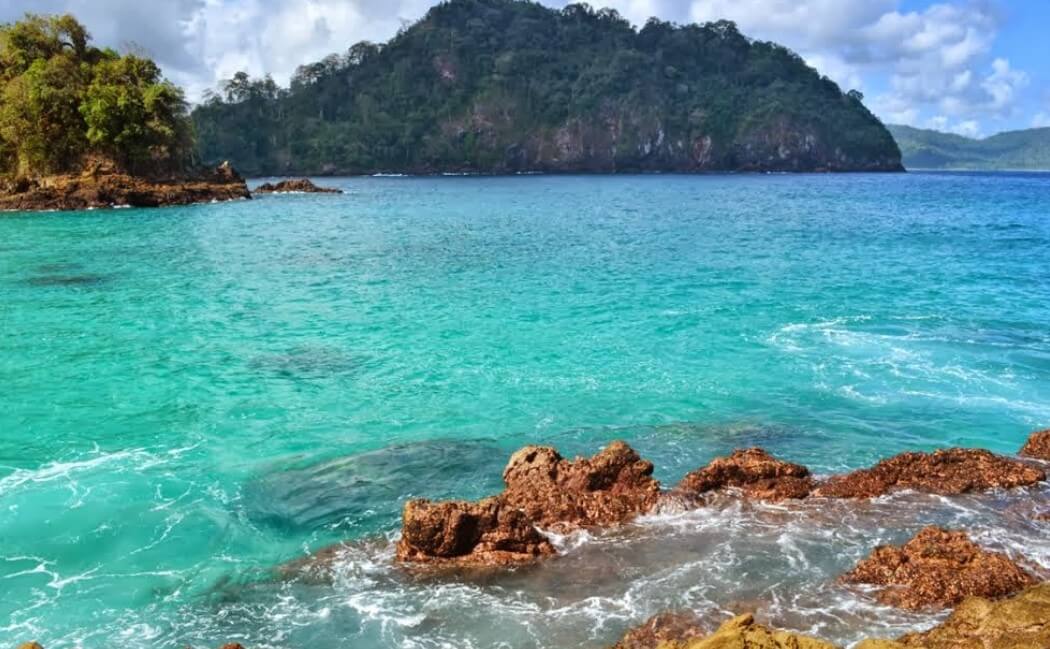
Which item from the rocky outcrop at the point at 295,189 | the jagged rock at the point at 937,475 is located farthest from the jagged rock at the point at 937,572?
the rocky outcrop at the point at 295,189

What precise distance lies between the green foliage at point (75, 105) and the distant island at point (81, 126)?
0.10 metres

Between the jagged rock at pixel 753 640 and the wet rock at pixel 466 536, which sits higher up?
the jagged rock at pixel 753 640

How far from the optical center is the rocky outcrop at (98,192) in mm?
69938

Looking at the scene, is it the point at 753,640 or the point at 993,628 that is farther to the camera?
the point at 993,628

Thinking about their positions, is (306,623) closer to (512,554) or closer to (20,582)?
(512,554)

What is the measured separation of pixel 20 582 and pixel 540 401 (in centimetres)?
1144

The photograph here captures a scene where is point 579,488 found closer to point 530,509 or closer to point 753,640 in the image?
point 530,509

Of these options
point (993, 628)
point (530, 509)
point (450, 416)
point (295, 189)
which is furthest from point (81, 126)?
point (993, 628)

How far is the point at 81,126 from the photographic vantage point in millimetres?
76188

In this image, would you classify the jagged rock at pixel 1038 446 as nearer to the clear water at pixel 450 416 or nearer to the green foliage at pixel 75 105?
the clear water at pixel 450 416

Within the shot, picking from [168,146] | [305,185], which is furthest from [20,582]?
[305,185]

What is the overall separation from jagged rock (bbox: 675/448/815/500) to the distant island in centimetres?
7499

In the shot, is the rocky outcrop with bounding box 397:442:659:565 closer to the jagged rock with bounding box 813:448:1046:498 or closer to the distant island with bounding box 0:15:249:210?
the jagged rock with bounding box 813:448:1046:498

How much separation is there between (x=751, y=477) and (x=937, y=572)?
12.1 ft
